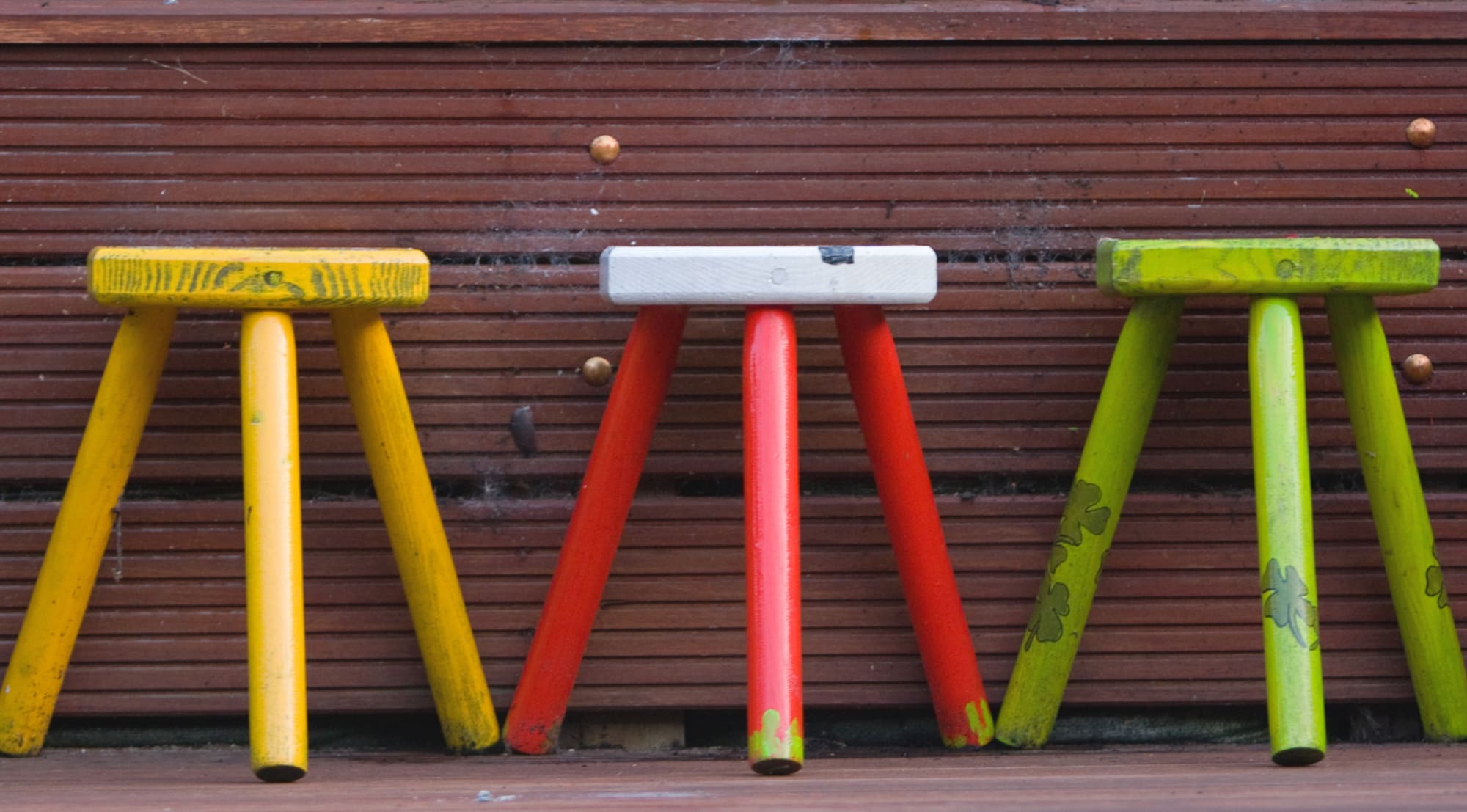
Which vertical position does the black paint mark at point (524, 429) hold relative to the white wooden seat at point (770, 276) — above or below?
below

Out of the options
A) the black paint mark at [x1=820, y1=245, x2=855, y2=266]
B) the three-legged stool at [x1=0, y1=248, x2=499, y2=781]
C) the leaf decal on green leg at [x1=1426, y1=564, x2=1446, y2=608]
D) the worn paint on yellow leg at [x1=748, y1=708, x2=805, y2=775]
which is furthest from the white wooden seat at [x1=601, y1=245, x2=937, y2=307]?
the leaf decal on green leg at [x1=1426, y1=564, x2=1446, y2=608]

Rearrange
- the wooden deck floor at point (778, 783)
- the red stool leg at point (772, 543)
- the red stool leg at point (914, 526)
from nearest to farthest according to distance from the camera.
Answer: the wooden deck floor at point (778, 783) < the red stool leg at point (772, 543) < the red stool leg at point (914, 526)

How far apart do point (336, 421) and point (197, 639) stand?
0.70 feet

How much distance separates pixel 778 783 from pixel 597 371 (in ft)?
1.34

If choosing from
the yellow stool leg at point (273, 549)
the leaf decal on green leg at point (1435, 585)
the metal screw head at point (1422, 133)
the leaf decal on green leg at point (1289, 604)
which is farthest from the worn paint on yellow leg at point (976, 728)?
the metal screw head at point (1422, 133)

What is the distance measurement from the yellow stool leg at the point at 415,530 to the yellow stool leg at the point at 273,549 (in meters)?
0.09

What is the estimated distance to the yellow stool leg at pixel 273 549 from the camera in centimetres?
85

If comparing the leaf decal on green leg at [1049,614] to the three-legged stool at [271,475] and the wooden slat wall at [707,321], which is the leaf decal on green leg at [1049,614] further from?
the three-legged stool at [271,475]

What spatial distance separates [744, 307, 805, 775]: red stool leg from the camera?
33.4 inches

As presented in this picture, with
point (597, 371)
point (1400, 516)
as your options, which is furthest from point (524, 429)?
point (1400, 516)

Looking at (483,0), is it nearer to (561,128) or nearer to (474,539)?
(561,128)

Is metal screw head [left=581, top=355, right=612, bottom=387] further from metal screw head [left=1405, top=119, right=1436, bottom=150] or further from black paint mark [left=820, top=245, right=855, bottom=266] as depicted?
metal screw head [left=1405, top=119, right=1436, bottom=150]

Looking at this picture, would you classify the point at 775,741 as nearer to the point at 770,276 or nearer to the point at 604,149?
the point at 770,276

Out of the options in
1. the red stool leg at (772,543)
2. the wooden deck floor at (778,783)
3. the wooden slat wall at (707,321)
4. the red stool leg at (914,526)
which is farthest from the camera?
the wooden slat wall at (707,321)
